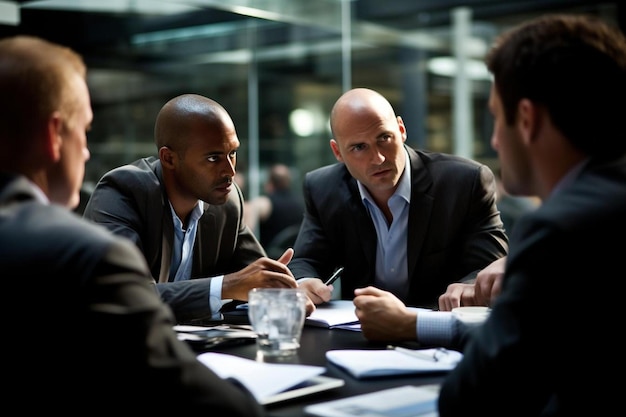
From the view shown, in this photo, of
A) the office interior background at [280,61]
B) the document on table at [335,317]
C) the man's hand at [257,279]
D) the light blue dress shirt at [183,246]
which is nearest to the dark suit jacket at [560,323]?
the document on table at [335,317]

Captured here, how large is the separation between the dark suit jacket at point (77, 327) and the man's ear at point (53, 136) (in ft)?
0.57

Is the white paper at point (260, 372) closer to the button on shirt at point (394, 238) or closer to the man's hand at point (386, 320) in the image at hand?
the man's hand at point (386, 320)

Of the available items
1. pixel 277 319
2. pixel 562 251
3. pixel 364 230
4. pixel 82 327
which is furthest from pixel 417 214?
pixel 82 327

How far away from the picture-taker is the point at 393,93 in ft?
24.2

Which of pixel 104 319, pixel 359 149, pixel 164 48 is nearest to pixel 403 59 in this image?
pixel 164 48

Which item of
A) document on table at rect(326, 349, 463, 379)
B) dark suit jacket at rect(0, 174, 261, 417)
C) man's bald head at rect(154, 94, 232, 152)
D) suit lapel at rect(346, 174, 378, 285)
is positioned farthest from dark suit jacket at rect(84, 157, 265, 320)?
dark suit jacket at rect(0, 174, 261, 417)

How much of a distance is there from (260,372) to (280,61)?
4.65 meters

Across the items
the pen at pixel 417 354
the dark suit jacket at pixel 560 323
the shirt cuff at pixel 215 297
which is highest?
the dark suit jacket at pixel 560 323

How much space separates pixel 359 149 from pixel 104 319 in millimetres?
1937

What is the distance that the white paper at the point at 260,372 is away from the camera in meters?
1.38

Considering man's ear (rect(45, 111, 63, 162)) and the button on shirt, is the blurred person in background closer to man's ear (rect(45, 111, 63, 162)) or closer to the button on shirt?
the button on shirt

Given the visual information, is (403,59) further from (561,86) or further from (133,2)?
(561,86)

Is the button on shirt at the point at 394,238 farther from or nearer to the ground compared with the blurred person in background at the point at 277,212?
farther from the ground

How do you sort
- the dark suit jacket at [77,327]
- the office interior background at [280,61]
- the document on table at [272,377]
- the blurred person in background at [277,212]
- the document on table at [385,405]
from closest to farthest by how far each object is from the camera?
the dark suit jacket at [77,327] < the document on table at [385,405] < the document on table at [272,377] < the office interior background at [280,61] < the blurred person in background at [277,212]
